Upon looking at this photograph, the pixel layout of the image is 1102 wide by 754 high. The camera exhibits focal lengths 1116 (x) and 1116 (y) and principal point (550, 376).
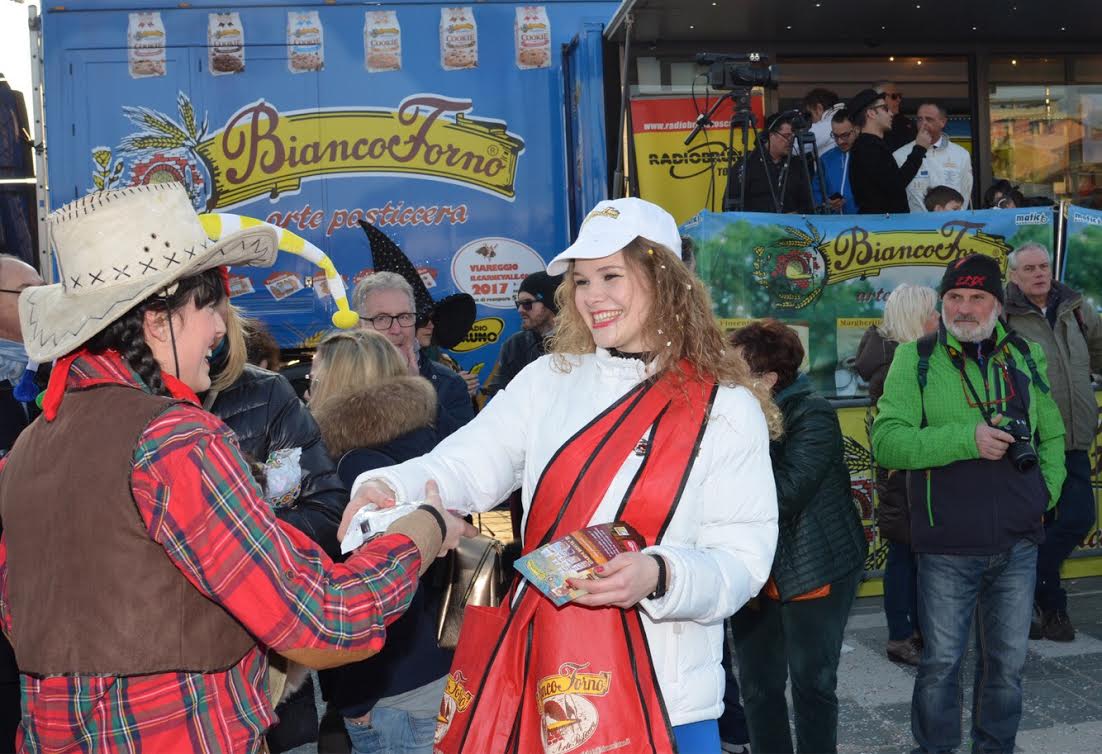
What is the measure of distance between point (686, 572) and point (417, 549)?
0.56 metres

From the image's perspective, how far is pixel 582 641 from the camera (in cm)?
240

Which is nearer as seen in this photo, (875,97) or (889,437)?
(889,437)

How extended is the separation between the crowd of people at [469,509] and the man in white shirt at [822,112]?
4.56m

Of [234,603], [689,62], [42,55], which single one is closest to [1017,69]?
[689,62]

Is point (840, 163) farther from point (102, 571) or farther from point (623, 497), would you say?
point (102, 571)

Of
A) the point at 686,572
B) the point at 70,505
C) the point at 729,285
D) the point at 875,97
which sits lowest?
the point at 686,572

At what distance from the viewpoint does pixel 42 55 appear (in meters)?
7.26

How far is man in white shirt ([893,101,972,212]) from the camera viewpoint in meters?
8.62

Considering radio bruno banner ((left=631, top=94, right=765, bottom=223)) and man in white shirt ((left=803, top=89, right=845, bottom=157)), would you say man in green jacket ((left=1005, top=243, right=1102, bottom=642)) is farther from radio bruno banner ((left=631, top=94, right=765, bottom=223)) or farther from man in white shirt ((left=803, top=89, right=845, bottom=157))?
man in white shirt ((left=803, top=89, right=845, bottom=157))

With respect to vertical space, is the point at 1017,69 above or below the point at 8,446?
above

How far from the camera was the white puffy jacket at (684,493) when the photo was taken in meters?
2.42

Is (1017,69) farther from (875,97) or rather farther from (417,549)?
(417,549)

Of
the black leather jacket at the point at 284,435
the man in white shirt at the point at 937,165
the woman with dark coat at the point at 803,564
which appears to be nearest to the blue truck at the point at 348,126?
the man in white shirt at the point at 937,165

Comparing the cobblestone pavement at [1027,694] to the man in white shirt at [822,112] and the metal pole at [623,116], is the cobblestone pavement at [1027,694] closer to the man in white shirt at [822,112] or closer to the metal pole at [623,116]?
the metal pole at [623,116]
